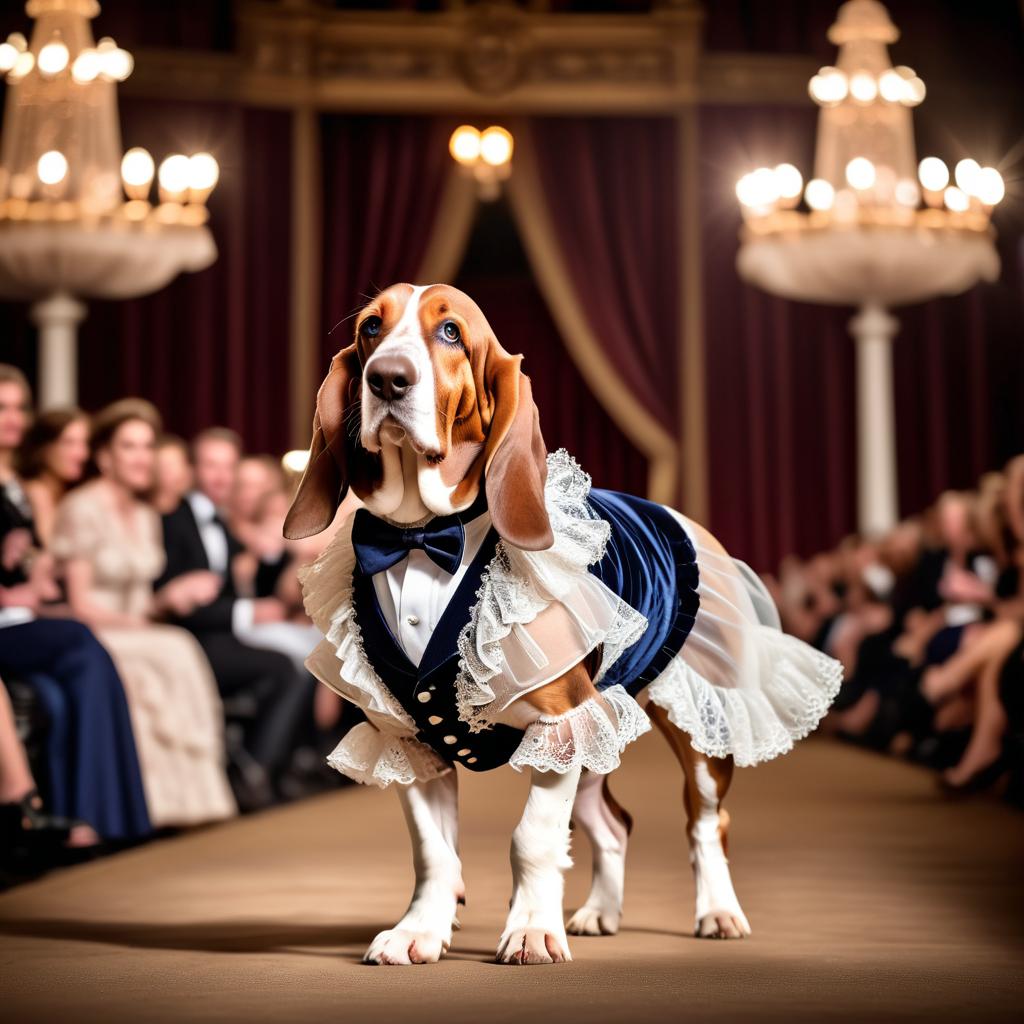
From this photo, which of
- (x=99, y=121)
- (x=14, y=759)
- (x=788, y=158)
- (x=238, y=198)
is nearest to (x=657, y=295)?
(x=788, y=158)

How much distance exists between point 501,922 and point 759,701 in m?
0.75

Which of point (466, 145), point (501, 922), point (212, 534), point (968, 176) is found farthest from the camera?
point (466, 145)

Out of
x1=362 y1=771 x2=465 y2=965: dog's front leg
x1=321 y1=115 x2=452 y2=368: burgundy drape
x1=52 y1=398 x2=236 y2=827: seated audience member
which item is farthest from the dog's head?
x1=321 y1=115 x2=452 y2=368: burgundy drape

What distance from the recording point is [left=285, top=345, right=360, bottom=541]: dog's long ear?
11.1ft

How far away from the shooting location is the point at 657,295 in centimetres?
1381

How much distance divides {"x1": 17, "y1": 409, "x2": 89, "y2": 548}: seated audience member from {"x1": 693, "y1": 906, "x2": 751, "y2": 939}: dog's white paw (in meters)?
3.17

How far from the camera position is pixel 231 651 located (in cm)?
694

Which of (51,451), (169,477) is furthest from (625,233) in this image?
(51,451)

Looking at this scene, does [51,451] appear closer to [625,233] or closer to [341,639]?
[341,639]

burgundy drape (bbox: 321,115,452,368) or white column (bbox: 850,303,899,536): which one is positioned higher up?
burgundy drape (bbox: 321,115,452,368)

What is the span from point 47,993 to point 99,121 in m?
7.37

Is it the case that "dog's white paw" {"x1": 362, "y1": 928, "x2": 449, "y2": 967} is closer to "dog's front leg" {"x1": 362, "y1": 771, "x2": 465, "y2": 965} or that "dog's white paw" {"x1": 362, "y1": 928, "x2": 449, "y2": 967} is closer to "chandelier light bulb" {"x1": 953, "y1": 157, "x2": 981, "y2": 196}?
"dog's front leg" {"x1": 362, "y1": 771, "x2": 465, "y2": 965}

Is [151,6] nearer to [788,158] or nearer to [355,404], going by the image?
[788,158]
